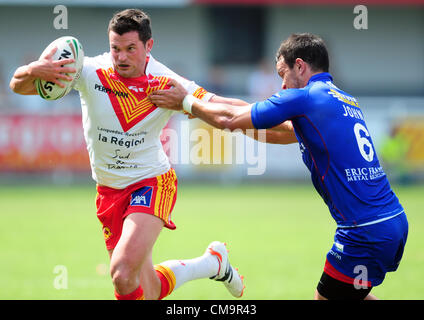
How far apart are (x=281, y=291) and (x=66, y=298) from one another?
223 cm

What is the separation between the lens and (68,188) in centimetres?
1540

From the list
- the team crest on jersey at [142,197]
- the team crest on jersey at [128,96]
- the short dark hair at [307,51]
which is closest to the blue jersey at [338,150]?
the short dark hair at [307,51]

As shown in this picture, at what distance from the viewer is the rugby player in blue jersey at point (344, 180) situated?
449cm

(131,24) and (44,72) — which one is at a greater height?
(131,24)

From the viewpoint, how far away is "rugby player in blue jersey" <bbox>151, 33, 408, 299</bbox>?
14.7ft

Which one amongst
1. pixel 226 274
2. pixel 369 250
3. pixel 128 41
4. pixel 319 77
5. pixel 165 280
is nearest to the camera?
pixel 369 250

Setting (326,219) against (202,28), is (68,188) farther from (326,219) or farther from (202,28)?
(202,28)

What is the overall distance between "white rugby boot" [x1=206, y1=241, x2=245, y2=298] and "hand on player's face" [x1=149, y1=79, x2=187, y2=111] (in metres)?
1.73

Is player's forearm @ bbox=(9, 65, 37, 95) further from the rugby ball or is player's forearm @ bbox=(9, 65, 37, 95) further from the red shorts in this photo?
the red shorts

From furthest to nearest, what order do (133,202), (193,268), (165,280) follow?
(193,268) → (165,280) → (133,202)

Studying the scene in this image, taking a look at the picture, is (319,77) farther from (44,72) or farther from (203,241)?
(203,241)

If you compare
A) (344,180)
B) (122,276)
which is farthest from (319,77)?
(122,276)

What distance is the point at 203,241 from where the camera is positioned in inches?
379

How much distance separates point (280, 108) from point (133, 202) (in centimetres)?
151
